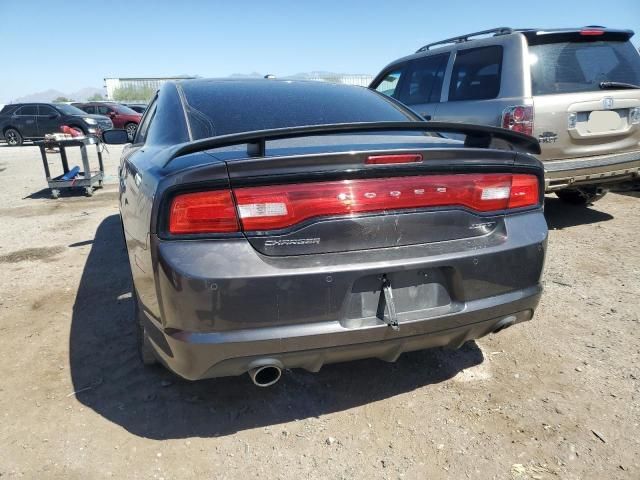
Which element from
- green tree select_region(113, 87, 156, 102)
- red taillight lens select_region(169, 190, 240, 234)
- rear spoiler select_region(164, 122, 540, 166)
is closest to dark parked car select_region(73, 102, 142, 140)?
rear spoiler select_region(164, 122, 540, 166)

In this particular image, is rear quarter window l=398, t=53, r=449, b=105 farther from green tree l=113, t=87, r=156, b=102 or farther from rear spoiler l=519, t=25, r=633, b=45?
green tree l=113, t=87, r=156, b=102

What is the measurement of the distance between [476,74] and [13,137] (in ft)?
66.2

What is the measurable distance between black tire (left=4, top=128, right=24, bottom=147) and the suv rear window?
1952 cm

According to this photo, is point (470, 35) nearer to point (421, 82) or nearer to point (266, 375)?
point (421, 82)

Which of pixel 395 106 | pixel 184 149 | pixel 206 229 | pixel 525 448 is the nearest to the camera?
pixel 206 229

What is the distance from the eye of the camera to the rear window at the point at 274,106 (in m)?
2.46

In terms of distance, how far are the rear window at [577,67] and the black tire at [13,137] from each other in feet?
67.5

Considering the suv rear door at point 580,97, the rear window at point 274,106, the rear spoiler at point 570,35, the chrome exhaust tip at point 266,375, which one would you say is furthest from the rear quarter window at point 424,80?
the chrome exhaust tip at point 266,375

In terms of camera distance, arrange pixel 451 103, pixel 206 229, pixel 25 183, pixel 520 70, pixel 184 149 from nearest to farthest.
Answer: pixel 206 229 < pixel 184 149 < pixel 520 70 < pixel 451 103 < pixel 25 183

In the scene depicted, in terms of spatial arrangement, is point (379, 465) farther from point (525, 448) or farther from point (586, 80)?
point (586, 80)

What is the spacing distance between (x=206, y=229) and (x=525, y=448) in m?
1.62

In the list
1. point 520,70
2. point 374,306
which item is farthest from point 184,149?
point 520,70

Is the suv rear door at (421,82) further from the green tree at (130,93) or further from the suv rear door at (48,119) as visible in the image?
the green tree at (130,93)

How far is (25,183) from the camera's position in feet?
31.7
